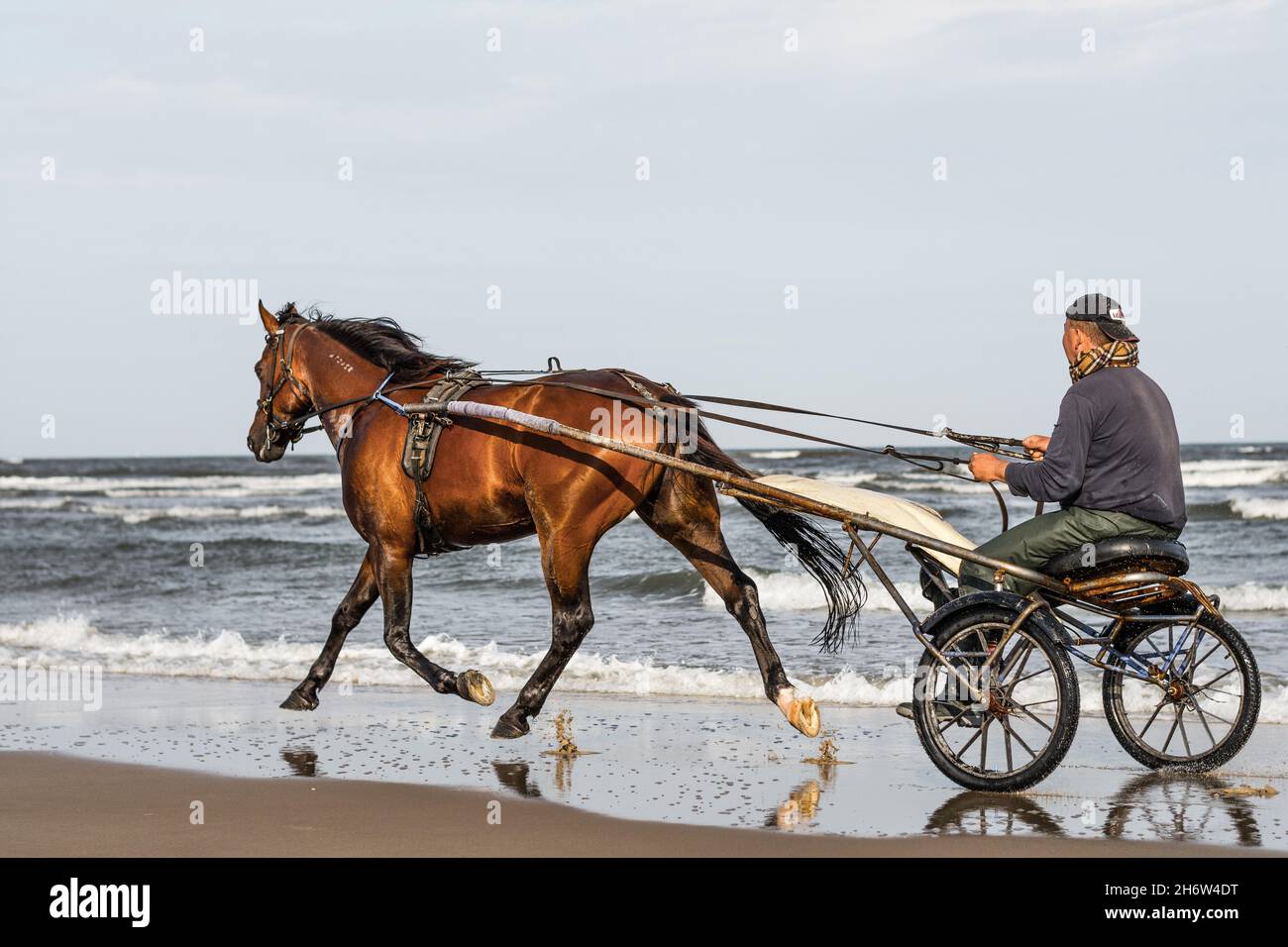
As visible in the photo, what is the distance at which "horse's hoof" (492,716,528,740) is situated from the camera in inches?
272

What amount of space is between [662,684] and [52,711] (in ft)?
12.6

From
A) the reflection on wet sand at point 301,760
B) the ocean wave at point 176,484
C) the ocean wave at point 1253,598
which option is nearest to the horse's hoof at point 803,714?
the reflection on wet sand at point 301,760

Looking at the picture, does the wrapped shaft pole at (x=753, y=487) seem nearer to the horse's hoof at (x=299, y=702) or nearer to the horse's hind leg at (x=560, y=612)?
the horse's hind leg at (x=560, y=612)

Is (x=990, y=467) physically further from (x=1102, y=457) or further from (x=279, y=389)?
(x=279, y=389)

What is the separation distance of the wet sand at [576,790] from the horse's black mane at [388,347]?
1.97 meters

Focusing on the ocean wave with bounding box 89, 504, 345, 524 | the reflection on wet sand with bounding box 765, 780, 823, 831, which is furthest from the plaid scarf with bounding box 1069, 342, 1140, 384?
the ocean wave with bounding box 89, 504, 345, 524

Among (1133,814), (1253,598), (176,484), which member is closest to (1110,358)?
(1133,814)

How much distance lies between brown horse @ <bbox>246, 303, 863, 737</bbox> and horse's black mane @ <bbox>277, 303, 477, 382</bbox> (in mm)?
15

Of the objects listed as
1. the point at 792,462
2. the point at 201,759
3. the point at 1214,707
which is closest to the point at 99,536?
the point at 201,759

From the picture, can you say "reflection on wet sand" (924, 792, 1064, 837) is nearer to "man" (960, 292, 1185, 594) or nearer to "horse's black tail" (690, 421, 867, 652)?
"man" (960, 292, 1185, 594)

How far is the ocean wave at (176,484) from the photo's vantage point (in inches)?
1582

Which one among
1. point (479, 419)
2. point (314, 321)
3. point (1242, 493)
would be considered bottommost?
point (1242, 493)
